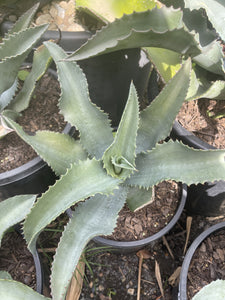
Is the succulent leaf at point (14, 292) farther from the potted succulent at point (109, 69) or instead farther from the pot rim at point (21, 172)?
the potted succulent at point (109, 69)

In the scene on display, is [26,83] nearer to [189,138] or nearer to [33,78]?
[33,78]

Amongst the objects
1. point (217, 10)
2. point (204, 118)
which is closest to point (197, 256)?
point (204, 118)

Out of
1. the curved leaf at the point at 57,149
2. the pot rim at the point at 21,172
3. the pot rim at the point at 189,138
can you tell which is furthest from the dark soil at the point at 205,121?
the pot rim at the point at 21,172

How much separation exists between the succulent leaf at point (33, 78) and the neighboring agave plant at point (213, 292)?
0.73m

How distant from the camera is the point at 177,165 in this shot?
790 mm

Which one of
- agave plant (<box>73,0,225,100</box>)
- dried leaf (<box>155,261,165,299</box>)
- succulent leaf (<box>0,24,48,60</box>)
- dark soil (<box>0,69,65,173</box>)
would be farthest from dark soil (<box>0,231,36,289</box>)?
agave plant (<box>73,0,225,100</box>)

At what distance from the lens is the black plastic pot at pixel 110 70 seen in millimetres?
1156

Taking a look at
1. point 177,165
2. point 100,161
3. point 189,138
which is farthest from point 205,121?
point 100,161

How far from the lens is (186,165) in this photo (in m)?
0.78

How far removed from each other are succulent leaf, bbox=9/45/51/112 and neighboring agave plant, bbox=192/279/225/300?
28.6 inches

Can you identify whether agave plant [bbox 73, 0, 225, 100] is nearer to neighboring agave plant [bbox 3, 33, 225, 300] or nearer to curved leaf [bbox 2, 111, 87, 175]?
neighboring agave plant [bbox 3, 33, 225, 300]

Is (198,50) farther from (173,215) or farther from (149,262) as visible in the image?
(149,262)

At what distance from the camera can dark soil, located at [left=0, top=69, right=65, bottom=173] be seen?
978 millimetres

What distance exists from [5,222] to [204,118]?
28.4 inches
